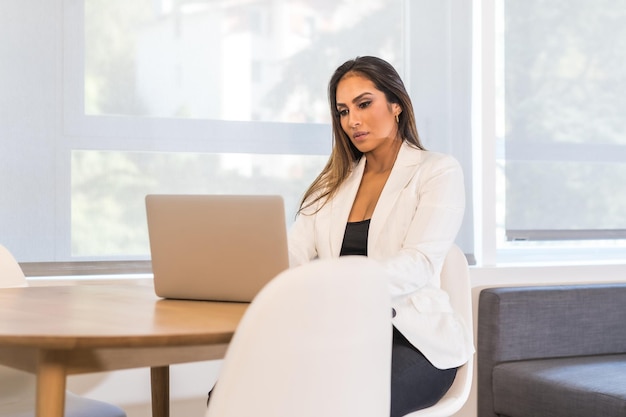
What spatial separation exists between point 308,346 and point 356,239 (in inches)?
53.9

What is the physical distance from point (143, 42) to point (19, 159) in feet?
2.00

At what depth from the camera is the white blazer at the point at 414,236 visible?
7.61 ft

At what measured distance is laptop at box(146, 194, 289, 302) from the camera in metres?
1.89

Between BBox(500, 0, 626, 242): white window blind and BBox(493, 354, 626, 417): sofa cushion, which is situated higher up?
BBox(500, 0, 626, 242): white window blind

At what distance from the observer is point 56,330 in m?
1.46

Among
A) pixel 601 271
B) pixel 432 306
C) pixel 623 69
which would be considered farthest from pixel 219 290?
pixel 623 69

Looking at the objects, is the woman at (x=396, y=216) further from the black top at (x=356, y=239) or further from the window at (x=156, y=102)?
the window at (x=156, y=102)

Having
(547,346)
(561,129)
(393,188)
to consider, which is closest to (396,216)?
(393,188)

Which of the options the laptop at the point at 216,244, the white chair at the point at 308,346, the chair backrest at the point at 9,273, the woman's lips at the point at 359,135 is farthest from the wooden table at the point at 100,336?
the woman's lips at the point at 359,135

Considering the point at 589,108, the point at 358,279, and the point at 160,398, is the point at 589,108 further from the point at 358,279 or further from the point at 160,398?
the point at 358,279

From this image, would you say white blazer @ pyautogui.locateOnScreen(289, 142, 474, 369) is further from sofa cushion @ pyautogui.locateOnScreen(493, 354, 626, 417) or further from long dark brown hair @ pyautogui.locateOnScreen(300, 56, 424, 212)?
sofa cushion @ pyautogui.locateOnScreen(493, 354, 626, 417)

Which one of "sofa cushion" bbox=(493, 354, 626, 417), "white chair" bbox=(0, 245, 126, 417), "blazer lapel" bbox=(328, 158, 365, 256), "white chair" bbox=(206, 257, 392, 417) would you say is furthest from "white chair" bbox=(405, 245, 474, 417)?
"white chair" bbox=(206, 257, 392, 417)

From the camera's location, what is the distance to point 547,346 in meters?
3.49

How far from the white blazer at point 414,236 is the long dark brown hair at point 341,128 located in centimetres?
4
